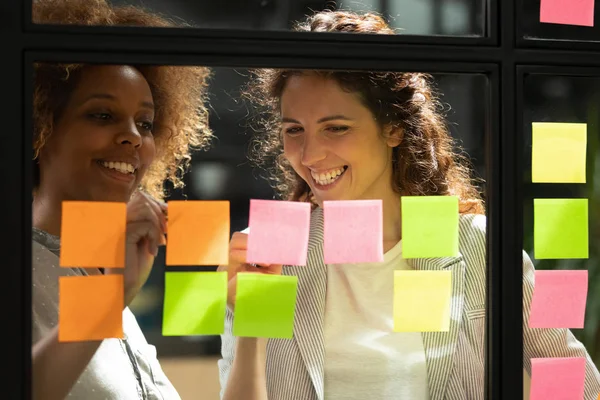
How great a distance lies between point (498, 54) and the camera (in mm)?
1597

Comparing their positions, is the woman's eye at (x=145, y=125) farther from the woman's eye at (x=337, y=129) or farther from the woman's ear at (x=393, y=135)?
the woman's ear at (x=393, y=135)

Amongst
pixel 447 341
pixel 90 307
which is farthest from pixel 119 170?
pixel 447 341

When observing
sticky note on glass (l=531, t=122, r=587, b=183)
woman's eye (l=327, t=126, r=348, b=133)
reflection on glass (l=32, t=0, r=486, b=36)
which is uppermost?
reflection on glass (l=32, t=0, r=486, b=36)

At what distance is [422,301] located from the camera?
161 cm

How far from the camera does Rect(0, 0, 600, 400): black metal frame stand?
1452mm

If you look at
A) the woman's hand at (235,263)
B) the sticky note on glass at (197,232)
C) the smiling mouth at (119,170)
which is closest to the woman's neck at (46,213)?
the smiling mouth at (119,170)

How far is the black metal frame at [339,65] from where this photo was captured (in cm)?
145

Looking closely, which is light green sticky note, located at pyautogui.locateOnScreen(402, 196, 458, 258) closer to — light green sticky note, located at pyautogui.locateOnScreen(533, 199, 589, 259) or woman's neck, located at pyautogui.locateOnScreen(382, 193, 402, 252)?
woman's neck, located at pyautogui.locateOnScreen(382, 193, 402, 252)

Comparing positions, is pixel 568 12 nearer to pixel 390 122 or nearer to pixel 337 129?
pixel 390 122

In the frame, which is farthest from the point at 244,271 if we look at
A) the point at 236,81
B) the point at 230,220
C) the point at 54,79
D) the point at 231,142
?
the point at 54,79

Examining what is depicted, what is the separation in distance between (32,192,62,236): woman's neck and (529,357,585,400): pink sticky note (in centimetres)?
100

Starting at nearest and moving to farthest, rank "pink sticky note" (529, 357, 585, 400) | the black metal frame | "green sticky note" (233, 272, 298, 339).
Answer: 1. the black metal frame
2. "green sticky note" (233, 272, 298, 339)
3. "pink sticky note" (529, 357, 585, 400)

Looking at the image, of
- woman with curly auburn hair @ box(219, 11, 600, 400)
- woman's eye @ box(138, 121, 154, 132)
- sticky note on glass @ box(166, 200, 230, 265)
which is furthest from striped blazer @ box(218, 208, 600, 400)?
woman's eye @ box(138, 121, 154, 132)

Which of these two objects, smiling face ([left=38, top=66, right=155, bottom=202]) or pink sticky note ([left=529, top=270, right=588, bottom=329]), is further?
pink sticky note ([left=529, top=270, right=588, bottom=329])
